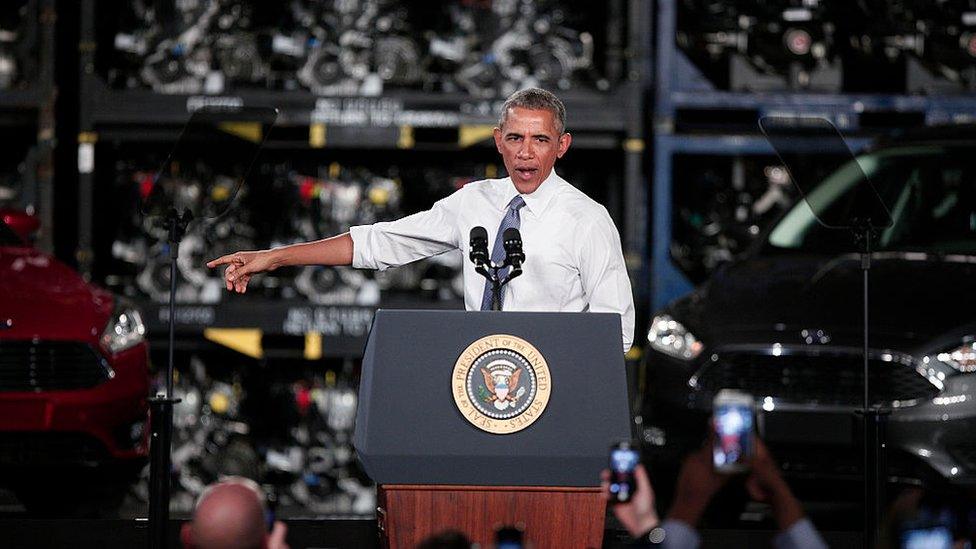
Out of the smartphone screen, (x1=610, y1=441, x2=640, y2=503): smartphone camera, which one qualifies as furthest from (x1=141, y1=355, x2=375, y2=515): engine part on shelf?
the smartphone screen

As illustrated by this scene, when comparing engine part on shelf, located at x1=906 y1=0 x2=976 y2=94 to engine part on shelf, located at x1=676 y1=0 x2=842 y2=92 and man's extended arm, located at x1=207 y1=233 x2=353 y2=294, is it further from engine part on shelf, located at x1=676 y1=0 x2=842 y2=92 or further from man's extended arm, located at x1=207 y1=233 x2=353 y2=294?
man's extended arm, located at x1=207 y1=233 x2=353 y2=294

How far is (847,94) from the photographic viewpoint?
8094mm

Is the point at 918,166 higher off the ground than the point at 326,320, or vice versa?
the point at 918,166

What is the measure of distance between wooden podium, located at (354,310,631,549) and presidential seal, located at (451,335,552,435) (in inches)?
0.6

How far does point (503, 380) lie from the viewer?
3.64 metres

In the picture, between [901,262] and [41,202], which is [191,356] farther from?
[901,262]

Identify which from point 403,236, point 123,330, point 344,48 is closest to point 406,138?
point 344,48

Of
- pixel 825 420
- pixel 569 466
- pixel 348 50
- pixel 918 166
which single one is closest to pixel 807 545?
pixel 569 466

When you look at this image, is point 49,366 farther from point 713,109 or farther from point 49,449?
point 713,109

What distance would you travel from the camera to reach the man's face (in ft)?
13.8

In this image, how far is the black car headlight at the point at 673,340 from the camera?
5.90m

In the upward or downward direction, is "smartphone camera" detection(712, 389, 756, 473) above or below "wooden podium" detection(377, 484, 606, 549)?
above

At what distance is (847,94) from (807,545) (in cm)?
606

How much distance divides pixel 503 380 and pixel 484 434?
0.42ft
